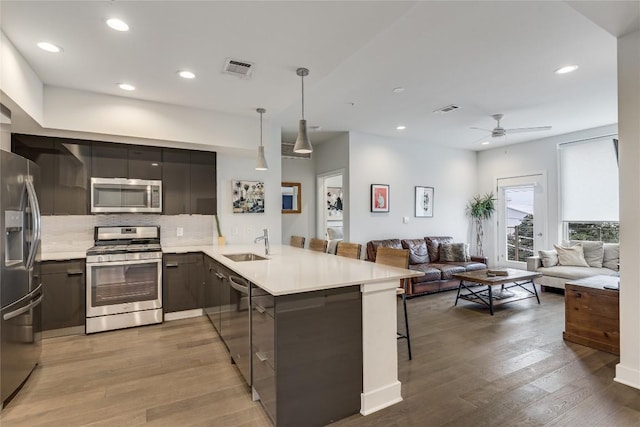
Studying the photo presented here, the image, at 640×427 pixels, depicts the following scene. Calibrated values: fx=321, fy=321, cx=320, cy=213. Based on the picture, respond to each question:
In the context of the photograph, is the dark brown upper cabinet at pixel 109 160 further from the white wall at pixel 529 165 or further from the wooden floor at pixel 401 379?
the white wall at pixel 529 165

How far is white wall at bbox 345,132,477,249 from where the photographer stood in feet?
19.6

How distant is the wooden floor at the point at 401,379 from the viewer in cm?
207

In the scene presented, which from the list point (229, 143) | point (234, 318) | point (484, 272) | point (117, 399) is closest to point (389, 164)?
point (484, 272)

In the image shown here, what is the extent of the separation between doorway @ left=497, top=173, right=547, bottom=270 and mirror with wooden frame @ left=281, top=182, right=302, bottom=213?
14.6 feet

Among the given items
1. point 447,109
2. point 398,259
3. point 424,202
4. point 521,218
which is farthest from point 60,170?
point 521,218

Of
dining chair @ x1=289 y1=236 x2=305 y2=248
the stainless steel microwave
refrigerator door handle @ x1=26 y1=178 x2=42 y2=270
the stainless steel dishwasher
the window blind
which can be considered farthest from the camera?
the window blind

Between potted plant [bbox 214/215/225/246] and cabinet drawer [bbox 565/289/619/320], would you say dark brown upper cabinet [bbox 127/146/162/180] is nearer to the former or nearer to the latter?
potted plant [bbox 214/215/225/246]

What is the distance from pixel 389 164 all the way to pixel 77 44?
5087 millimetres

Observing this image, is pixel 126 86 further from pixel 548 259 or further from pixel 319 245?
pixel 548 259

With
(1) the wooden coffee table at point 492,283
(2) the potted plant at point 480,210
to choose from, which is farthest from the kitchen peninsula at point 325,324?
(2) the potted plant at point 480,210

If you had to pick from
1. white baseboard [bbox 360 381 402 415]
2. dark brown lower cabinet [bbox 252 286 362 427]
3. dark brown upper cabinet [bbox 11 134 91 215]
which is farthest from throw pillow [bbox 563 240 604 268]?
dark brown upper cabinet [bbox 11 134 91 215]

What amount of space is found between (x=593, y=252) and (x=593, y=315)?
298 centimetres

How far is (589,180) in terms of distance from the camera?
19.0 ft

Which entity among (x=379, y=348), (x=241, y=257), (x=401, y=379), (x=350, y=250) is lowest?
(x=401, y=379)
